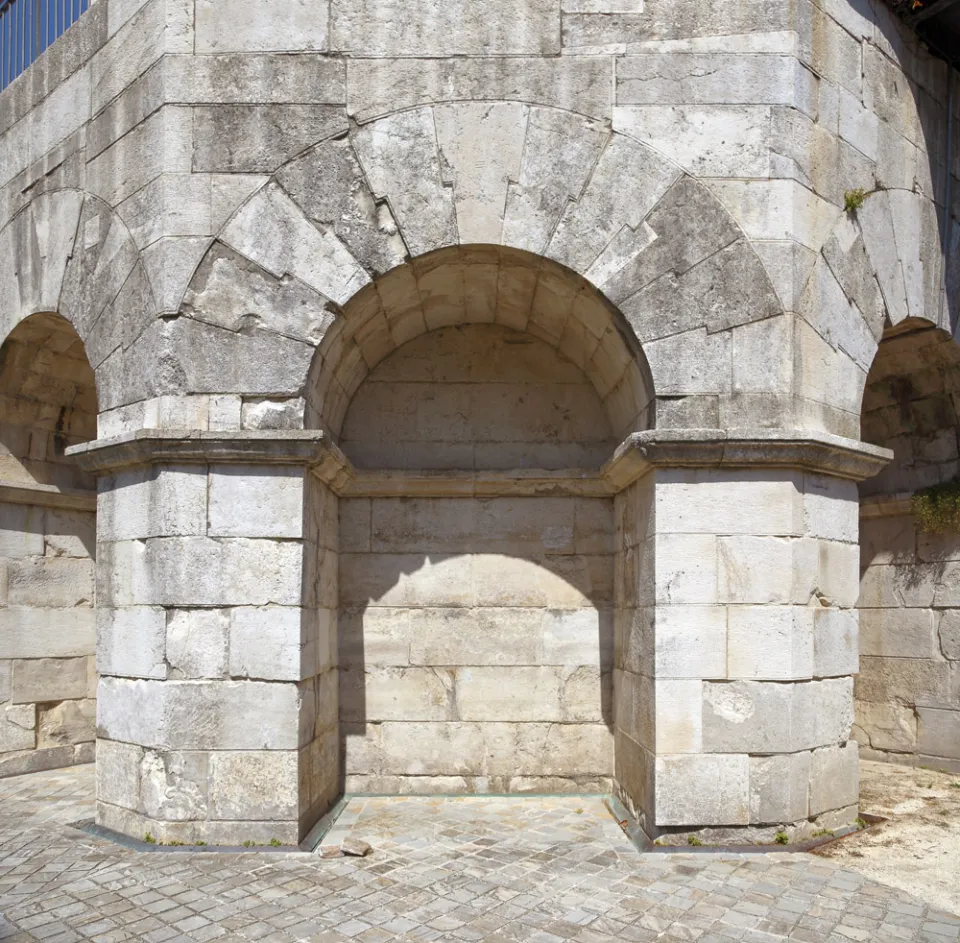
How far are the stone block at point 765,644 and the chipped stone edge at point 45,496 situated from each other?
5018 mm

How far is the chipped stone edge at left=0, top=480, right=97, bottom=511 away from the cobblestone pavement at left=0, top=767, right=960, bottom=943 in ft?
8.18

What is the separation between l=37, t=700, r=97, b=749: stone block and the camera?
6.87 m

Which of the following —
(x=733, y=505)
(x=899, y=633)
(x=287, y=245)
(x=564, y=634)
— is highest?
(x=287, y=245)

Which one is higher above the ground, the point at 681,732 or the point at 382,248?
the point at 382,248

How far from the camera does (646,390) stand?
16.9 ft

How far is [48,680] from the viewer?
691 centimetres

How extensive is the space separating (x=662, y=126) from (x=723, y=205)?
559 mm

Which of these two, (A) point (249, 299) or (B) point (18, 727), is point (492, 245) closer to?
(A) point (249, 299)

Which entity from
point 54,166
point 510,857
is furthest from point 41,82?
point 510,857

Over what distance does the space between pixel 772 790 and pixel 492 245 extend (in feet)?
10.7

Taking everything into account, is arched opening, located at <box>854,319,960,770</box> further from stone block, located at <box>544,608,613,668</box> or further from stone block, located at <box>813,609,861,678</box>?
stone block, located at <box>544,608,613,668</box>

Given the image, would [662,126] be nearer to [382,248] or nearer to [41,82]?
[382,248]

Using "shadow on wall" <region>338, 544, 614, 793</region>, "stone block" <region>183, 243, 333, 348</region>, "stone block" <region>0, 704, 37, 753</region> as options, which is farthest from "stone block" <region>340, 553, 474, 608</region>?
"stone block" <region>0, 704, 37, 753</region>

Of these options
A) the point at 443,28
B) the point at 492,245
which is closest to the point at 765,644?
the point at 492,245
